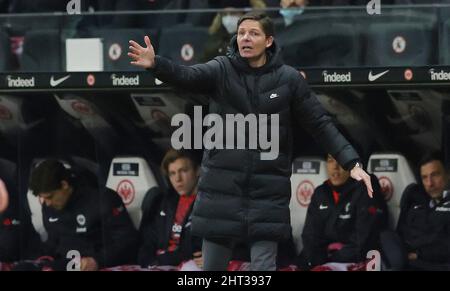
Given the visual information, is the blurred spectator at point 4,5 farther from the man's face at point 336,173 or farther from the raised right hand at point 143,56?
the raised right hand at point 143,56

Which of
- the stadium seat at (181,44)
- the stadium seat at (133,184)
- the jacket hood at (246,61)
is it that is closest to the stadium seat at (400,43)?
the stadium seat at (181,44)

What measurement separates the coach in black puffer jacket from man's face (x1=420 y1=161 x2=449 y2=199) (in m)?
2.71

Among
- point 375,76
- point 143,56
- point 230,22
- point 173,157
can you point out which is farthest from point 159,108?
point 143,56

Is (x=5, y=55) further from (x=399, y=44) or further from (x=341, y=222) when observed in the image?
(x=399, y=44)

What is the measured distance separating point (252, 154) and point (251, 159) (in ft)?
0.08

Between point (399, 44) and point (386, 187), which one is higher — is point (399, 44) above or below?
above

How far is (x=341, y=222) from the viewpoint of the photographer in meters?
9.01

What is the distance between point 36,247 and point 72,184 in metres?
0.57

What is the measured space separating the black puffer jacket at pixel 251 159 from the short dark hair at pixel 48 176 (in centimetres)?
341

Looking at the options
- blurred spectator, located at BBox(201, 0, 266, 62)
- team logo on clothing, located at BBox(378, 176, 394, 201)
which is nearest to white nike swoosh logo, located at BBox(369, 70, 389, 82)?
team logo on clothing, located at BBox(378, 176, 394, 201)

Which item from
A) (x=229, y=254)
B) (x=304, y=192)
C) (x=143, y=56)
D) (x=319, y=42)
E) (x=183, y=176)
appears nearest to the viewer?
(x=143, y=56)

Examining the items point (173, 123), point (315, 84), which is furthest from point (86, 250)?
point (315, 84)
